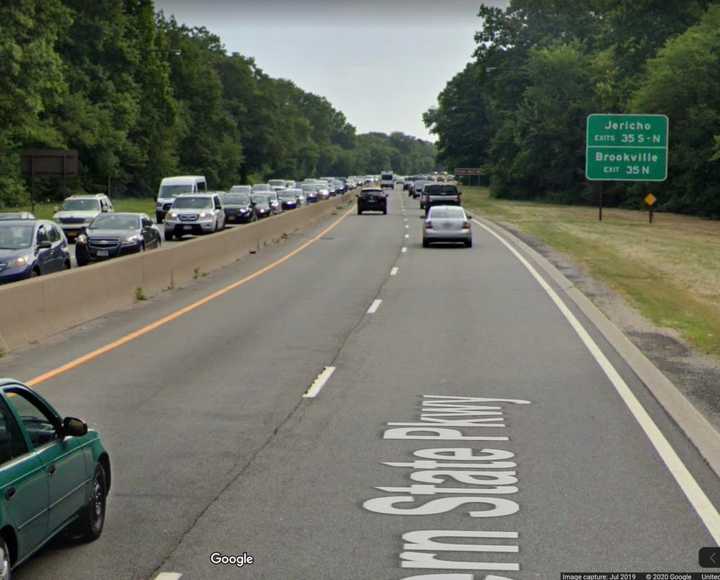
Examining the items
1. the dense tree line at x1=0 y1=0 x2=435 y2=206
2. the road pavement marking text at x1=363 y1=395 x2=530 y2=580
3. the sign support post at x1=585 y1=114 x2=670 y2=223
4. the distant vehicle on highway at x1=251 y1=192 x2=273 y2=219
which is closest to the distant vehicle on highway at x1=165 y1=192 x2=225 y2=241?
the dense tree line at x1=0 y1=0 x2=435 y2=206

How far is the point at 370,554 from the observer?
7.05 metres

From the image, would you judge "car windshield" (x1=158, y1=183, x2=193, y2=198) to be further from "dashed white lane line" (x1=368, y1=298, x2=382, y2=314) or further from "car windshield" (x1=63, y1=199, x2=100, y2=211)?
"dashed white lane line" (x1=368, y1=298, x2=382, y2=314)

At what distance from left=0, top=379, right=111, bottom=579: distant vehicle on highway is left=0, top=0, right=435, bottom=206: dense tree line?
156ft

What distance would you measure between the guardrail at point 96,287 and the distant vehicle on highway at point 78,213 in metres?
9.51

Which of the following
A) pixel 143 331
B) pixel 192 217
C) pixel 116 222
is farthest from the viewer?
Answer: pixel 192 217

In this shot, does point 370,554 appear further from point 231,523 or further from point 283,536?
point 231,523

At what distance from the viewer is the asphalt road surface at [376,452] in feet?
23.1

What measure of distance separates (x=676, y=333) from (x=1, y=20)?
42.8 metres

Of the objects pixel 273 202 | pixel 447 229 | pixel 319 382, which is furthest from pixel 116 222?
pixel 273 202

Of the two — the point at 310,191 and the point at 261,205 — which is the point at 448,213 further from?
the point at 310,191

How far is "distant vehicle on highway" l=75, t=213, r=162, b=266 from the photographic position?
31.3 m

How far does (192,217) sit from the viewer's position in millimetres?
44219

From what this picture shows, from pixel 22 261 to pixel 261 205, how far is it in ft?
122

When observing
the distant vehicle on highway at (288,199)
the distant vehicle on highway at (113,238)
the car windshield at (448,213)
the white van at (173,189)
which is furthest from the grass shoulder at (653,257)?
the white van at (173,189)
